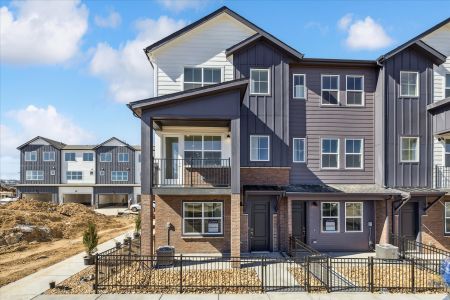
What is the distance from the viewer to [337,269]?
12609mm

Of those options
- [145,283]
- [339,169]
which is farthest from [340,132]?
[145,283]

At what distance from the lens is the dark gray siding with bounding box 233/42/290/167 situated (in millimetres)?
15891

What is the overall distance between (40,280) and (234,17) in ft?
45.4

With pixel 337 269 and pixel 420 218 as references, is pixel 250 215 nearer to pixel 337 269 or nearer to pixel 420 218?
pixel 337 269

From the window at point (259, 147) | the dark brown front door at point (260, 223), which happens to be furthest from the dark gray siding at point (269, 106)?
the dark brown front door at point (260, 223)

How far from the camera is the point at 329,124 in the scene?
54.3 ft

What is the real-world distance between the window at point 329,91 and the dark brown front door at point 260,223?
581cm

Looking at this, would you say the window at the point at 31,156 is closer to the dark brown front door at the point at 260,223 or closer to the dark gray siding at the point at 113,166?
the dark gray siding at the point at 113,166

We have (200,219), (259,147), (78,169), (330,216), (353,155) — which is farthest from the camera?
(78,169)

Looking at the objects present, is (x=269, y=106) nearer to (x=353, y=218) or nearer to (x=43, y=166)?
(x=353, y=218)

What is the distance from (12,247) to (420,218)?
21398mm

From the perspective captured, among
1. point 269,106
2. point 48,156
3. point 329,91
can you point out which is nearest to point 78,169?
point 48,156

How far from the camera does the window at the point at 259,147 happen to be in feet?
52.3

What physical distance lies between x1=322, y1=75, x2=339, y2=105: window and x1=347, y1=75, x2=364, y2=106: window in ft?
2.06
